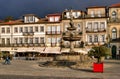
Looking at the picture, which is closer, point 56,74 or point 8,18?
point 56,74

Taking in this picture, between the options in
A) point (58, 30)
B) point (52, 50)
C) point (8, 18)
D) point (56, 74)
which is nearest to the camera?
point (56, 74)

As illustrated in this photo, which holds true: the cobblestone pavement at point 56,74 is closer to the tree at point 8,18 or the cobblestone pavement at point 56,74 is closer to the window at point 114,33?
the window at point 114,33

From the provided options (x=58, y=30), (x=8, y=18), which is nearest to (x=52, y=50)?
(x=58, y=30)

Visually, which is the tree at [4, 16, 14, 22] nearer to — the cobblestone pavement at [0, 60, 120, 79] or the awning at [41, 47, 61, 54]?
the awning at [41, 47, 61, 54]

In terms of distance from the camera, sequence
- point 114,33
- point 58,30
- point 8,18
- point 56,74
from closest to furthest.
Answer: point 56,74 → point 114,33 → point 58,30 → point 8,18

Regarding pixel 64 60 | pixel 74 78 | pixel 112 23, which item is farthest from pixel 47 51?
pixel 74 78

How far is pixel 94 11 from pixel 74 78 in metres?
47.7

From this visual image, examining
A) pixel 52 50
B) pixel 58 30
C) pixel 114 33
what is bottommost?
pixel 52 50

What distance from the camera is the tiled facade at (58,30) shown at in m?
65.4

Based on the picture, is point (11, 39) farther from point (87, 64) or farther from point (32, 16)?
point (87, 64)

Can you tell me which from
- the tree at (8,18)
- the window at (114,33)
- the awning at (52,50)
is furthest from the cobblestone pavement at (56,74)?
the tree at (8,18)

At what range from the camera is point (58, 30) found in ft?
226

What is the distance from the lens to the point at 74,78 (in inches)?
788

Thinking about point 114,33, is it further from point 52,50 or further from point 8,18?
point 8,18
